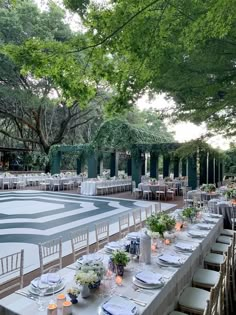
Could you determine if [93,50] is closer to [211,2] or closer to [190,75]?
[190,75]

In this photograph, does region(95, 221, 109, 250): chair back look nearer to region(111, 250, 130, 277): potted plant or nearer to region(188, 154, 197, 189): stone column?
region(111, 250, 130, 277): potted plant

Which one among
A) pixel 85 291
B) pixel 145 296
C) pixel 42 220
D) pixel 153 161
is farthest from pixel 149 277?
pixel 153 161

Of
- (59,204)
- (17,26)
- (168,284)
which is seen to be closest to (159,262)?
(168,284)

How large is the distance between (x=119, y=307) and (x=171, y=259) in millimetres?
1144

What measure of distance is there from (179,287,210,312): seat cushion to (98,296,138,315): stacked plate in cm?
96

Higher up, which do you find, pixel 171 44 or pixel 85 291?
pixel 171 44

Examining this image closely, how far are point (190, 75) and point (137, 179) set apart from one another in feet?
40.6

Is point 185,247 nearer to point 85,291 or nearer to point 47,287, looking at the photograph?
point 85,291

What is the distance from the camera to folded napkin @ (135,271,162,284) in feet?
7.93

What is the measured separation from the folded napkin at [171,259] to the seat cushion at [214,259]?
120cm

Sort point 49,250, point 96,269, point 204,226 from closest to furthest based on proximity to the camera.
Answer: point 96,269 < point 49,250 < point 204,226

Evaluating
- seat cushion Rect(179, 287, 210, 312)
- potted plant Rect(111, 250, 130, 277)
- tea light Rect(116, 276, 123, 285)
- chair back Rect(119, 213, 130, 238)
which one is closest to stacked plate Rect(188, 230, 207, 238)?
seat cushion Rect(179, 287, 210, 312)

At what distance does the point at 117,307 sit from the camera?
1.99 metres

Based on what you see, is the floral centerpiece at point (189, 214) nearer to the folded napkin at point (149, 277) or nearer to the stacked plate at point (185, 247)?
the stacked plate at point (185, 247)
